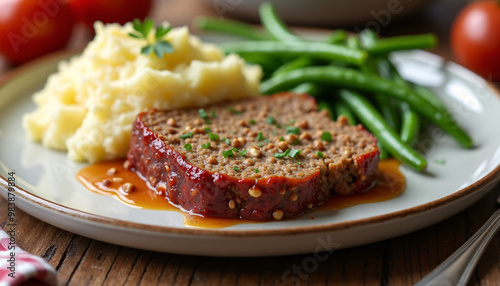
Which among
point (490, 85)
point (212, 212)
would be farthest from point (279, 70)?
point (212, 212)

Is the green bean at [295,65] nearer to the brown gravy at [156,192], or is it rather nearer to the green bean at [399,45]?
the green bean at [399,45]

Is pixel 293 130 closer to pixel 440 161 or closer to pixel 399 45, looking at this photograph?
pixel 440 161

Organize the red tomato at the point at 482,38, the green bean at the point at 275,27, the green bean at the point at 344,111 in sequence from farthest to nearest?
the red tomato at the point at 482,38
the green bean at the point at 275,27
the green bean at the point at 344,111

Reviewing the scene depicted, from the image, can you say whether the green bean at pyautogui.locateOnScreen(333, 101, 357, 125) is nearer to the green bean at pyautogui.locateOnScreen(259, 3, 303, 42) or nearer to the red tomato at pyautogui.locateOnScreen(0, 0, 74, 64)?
the green bean at pyautogui.locateOnScreen(259, 3, 303, 42)

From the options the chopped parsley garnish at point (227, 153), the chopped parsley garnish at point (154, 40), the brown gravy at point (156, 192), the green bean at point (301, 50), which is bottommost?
the brown gravy at point (156, 192)

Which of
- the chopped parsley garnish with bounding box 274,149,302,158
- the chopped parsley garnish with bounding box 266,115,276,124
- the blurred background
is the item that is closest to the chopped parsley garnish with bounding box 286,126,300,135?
the chopped parsley garnish with bounding box 266,115,276,124

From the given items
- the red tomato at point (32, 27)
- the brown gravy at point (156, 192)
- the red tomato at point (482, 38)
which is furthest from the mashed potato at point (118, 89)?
the red tomato at point (482, 38)
